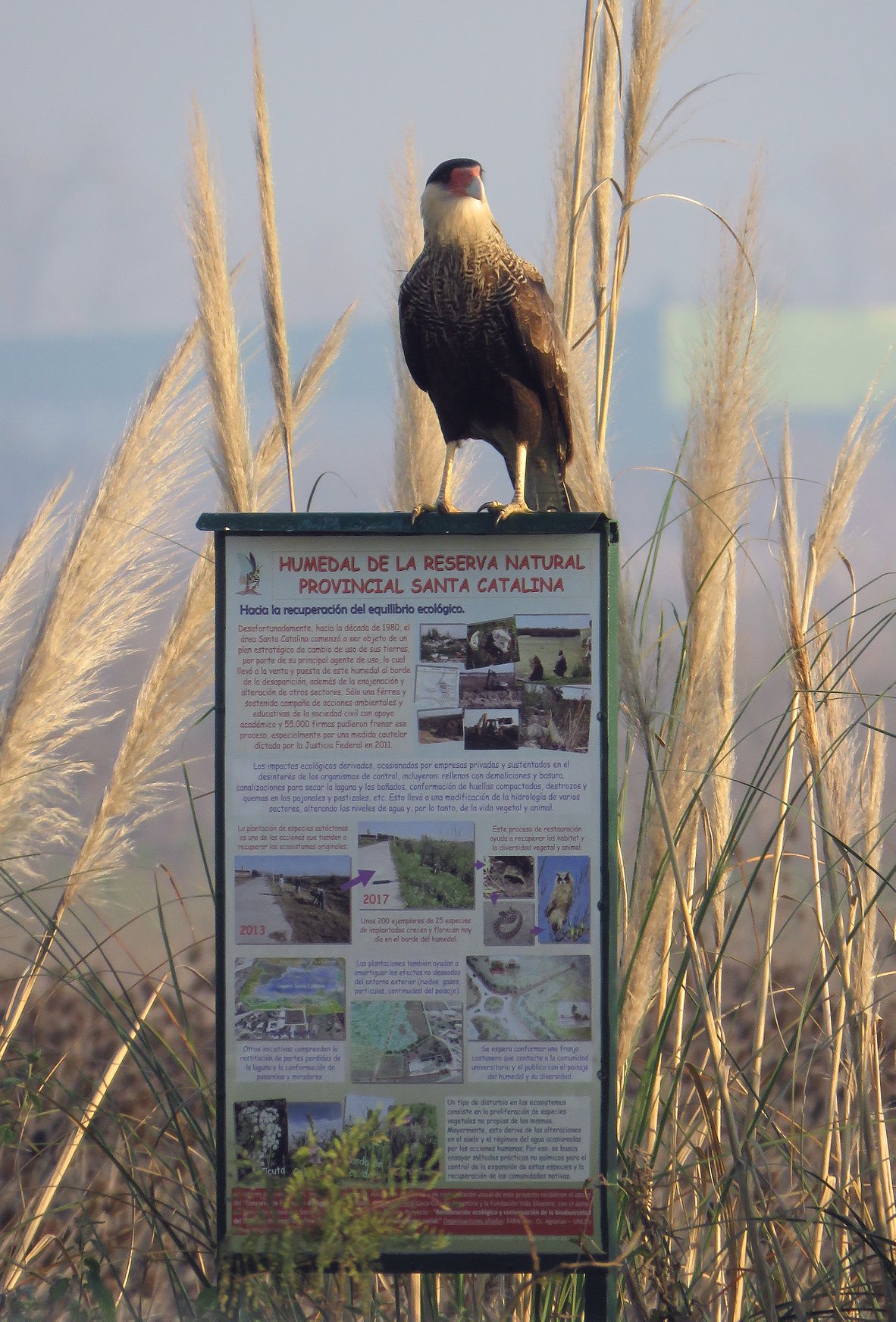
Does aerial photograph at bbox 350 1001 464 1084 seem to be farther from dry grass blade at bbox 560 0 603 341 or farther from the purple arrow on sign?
dry grass blade at bbox 560 0 603 341

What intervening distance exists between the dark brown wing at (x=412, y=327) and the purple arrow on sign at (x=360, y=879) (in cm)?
101

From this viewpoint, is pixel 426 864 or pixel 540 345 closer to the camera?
pixel 426 864

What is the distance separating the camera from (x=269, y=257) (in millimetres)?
2312

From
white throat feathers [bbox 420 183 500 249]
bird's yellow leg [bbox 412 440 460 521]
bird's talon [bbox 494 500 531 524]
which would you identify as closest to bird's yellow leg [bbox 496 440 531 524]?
bird's talon [bbox 494 500 531 524]

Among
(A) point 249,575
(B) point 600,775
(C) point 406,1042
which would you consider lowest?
(C) point 406,1042

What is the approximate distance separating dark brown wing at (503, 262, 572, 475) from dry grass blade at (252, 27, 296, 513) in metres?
0.47

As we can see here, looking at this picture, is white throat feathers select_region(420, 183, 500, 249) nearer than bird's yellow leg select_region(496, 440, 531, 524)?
No

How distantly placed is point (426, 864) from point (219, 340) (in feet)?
3.67

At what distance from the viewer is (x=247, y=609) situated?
1879mm

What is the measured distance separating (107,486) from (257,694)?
774mm

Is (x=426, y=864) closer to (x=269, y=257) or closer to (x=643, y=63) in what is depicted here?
(x=269, y=257)

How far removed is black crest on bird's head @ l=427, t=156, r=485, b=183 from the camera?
219 centimetres

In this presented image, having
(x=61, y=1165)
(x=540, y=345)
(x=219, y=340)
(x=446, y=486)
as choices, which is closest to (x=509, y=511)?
(x=446, y=486)

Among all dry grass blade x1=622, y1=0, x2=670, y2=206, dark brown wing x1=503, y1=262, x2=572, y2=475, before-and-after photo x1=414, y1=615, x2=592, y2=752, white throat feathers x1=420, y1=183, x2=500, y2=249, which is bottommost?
before-and-after photo x1=414, y1=615, x2=592, y2=752
